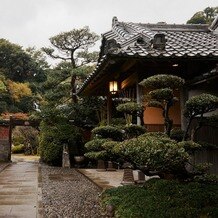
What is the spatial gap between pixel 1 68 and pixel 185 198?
3794 cm

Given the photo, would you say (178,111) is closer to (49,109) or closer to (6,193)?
(6,193)

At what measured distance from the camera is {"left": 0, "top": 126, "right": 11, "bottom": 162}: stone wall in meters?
24.7

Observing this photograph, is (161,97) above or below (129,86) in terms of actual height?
below

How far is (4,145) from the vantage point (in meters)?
24.9

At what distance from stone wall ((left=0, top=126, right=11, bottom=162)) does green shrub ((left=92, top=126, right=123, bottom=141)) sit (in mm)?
18164

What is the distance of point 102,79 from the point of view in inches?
469

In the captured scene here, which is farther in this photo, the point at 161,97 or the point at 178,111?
the point at 178,111

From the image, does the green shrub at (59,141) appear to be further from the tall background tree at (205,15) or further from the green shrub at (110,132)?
the tall background tree at (205,15)

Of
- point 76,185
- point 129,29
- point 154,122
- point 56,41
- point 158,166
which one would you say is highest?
point 56,41

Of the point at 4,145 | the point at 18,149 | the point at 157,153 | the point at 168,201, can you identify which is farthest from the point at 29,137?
the point at 157,153

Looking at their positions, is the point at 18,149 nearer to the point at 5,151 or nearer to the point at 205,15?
the point at 5,151

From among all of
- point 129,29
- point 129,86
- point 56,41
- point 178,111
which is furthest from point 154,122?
point 56,41

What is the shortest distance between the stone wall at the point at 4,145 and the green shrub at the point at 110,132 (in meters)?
18.2

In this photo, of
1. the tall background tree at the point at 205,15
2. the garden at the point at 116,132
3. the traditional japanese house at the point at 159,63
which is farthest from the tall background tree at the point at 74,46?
the tall background tree at the point at 205,15
